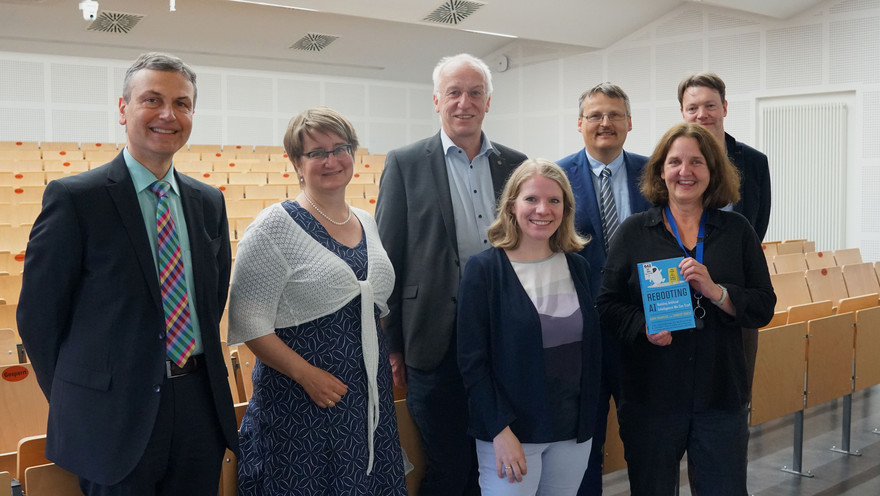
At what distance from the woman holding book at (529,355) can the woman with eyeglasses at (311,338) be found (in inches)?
9.9

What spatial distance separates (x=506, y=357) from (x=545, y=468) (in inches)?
12.4

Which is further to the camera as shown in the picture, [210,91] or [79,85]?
[210,91]

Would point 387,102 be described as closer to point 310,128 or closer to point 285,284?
→ point 310,128

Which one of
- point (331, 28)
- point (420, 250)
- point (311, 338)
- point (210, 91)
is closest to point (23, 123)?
point (210, 91)

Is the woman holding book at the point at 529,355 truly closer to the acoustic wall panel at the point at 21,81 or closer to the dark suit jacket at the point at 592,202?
the dark suit jacket at the point at 592,202

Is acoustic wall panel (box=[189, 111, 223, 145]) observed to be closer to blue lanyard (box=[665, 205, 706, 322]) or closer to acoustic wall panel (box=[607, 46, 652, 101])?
acoustic wall panel (box=[607, 46, 652, 101])

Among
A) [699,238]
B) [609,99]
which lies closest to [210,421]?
[699,238]

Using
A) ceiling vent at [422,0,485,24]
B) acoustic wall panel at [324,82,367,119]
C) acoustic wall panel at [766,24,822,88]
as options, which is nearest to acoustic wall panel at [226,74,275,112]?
acoustic wall panel at [324,82,367,119]

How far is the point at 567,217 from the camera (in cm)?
195

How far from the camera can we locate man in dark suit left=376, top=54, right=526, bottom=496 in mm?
2014

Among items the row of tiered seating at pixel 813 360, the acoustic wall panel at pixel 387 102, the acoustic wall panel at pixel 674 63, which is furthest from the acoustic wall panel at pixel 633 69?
the row of tiered seating at pixel 813 360

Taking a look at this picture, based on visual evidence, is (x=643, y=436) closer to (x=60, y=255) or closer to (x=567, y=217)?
(x=567, y=217)

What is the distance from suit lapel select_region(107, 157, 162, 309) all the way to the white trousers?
919mm

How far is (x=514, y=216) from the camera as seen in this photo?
1929mm
